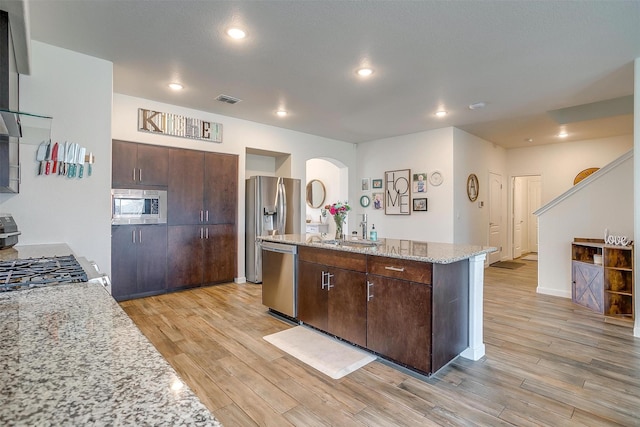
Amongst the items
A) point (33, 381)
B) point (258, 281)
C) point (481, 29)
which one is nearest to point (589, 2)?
point (481, 29)

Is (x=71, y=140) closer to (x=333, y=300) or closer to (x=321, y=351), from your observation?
(x=333, y=300)

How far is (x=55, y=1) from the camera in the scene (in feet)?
7.43

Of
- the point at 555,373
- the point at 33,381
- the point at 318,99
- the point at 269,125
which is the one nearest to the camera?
the point at 33,381

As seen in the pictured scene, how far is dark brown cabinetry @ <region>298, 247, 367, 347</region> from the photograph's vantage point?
2678 millimetres

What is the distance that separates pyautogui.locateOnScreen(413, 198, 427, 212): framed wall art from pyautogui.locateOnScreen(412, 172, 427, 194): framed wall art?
17 cm

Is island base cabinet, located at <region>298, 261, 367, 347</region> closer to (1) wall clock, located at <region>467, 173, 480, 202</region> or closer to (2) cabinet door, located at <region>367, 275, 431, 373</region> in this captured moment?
(2) cabinet door, located at <region>367, 275, 431, 373</region>

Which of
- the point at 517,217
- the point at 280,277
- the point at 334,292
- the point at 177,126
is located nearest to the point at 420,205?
the point at 280,277

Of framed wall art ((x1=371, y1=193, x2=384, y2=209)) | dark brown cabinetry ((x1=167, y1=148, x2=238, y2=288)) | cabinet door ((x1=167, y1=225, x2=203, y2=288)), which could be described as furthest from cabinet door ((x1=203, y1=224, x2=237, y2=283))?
framed wall art ((x1=371, y1=193, x2=384, y2=209))

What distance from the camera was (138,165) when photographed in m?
4.13

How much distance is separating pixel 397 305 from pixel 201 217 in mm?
3303

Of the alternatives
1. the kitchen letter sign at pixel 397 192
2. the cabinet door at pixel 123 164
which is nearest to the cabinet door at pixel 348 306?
the cabinet door at pixel 123 164

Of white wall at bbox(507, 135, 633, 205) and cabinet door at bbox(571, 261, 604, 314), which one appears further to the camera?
white wall at bbox(507, 135, 633, 205)

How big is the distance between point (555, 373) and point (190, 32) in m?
3.86

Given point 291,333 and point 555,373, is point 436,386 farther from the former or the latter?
point 291,333
